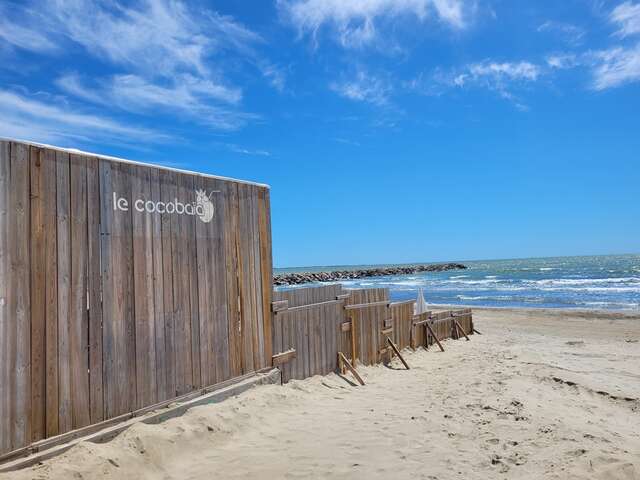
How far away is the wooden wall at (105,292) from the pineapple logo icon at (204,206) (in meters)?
0.06

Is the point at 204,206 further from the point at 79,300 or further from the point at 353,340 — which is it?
the point at 353,340

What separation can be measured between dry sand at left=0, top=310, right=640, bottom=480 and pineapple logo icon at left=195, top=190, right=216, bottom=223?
2.36 m

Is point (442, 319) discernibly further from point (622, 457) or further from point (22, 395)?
point (22, 395)

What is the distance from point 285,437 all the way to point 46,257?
3235 millimetres

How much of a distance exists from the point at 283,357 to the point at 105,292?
334 cm

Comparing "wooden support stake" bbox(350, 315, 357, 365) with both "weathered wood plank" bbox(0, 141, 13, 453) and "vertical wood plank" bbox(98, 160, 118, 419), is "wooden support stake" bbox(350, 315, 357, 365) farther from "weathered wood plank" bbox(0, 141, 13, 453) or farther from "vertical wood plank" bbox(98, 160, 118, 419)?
"weathered wood plank" bbox(0, 141, 13, 453)

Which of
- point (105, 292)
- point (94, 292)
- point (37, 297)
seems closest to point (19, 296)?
point (37, 297)

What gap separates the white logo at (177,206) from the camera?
497cm

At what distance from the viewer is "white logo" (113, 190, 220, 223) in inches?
196

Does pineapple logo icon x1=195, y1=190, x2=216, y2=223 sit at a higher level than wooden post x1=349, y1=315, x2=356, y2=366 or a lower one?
higher

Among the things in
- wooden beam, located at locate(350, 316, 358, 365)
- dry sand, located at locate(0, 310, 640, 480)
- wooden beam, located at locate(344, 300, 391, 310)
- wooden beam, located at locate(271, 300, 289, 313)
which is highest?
wooden beam, located at locate(271, 300, 289, 313)

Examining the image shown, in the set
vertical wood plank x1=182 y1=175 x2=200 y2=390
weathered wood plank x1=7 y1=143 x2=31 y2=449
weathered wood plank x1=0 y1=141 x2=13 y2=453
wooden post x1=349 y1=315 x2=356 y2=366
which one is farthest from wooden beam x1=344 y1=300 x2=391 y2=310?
weathered wood plank x1=0 y1=141 x2=13 y2=453

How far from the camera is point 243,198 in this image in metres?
6.77

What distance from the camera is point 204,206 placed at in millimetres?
6051
